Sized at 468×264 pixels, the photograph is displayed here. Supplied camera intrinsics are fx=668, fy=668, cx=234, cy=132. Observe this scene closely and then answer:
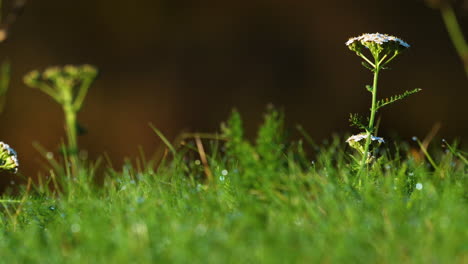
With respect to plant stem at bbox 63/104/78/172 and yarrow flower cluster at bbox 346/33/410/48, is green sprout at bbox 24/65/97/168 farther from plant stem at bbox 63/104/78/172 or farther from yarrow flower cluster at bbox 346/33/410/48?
yarrow flower cluster at bbox 346/33/410/48

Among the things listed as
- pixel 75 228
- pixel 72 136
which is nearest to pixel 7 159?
pixel 72 136

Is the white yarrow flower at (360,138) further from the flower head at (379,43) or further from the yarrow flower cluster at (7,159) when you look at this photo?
the yarrow flower cluster at (7,159)

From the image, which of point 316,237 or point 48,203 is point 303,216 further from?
point 48,203

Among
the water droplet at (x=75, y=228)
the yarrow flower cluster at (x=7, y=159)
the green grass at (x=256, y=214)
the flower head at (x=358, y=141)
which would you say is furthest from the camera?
the yarrow flower cluster at (x=7, y=159)

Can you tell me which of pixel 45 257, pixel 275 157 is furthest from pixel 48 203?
pixel 275 157

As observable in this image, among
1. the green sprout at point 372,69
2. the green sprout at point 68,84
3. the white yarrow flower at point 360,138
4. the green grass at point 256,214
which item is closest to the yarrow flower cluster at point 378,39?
the green sprout at point 372,69

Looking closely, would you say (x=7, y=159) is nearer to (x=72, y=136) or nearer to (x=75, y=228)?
(x=72, y=136)

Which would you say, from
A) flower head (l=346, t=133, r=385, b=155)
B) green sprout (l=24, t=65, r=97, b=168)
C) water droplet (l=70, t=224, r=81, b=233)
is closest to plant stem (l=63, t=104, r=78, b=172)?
green sprout (l=24, t=65, r=97, b=168)
